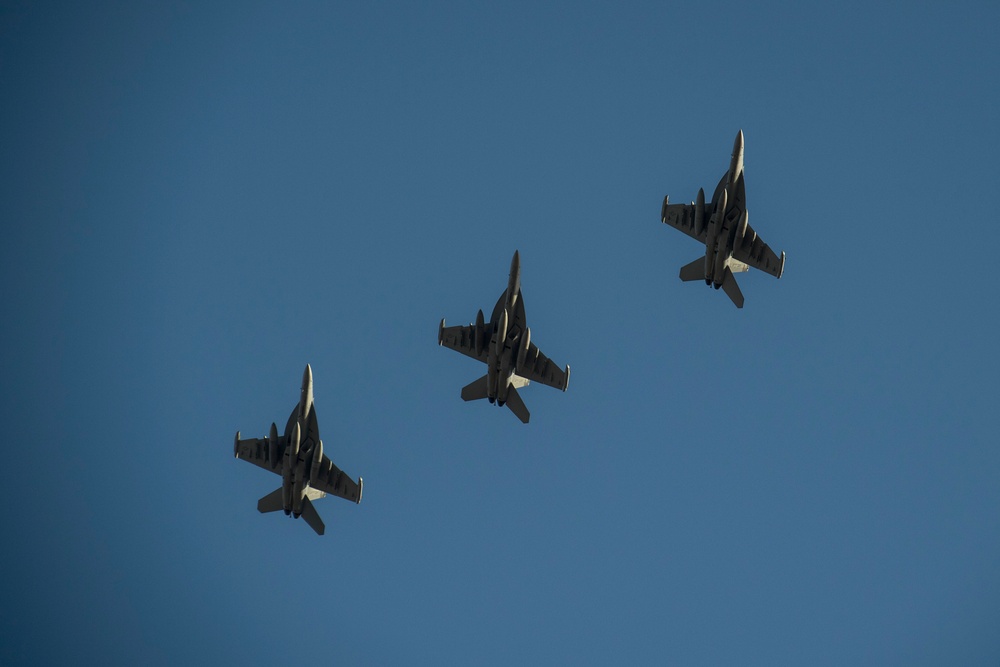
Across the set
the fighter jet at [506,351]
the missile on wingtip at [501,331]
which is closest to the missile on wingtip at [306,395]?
the fighter jet at [506,351]

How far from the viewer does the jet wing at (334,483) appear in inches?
2317

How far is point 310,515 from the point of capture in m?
59.2

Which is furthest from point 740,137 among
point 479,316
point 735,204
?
point 479,316

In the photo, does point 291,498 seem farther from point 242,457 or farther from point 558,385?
point 558,385

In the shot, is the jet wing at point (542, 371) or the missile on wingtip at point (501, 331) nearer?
the missile on wingtip at point (501, 331)

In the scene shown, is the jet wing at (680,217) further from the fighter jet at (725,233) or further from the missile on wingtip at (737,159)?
the missile on wingtip at (737,159)

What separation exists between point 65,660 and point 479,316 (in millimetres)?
156650

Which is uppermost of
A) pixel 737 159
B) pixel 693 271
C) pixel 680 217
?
pixel 737 159

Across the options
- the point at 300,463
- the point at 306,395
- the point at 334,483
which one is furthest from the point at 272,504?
the point at 306,395

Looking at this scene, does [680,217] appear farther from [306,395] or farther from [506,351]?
[306,395]

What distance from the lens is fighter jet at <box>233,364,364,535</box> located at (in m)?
54.5

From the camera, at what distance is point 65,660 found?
174 m

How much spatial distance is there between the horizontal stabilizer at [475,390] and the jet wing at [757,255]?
53.6 ft

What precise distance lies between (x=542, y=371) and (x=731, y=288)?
11.9 metres
